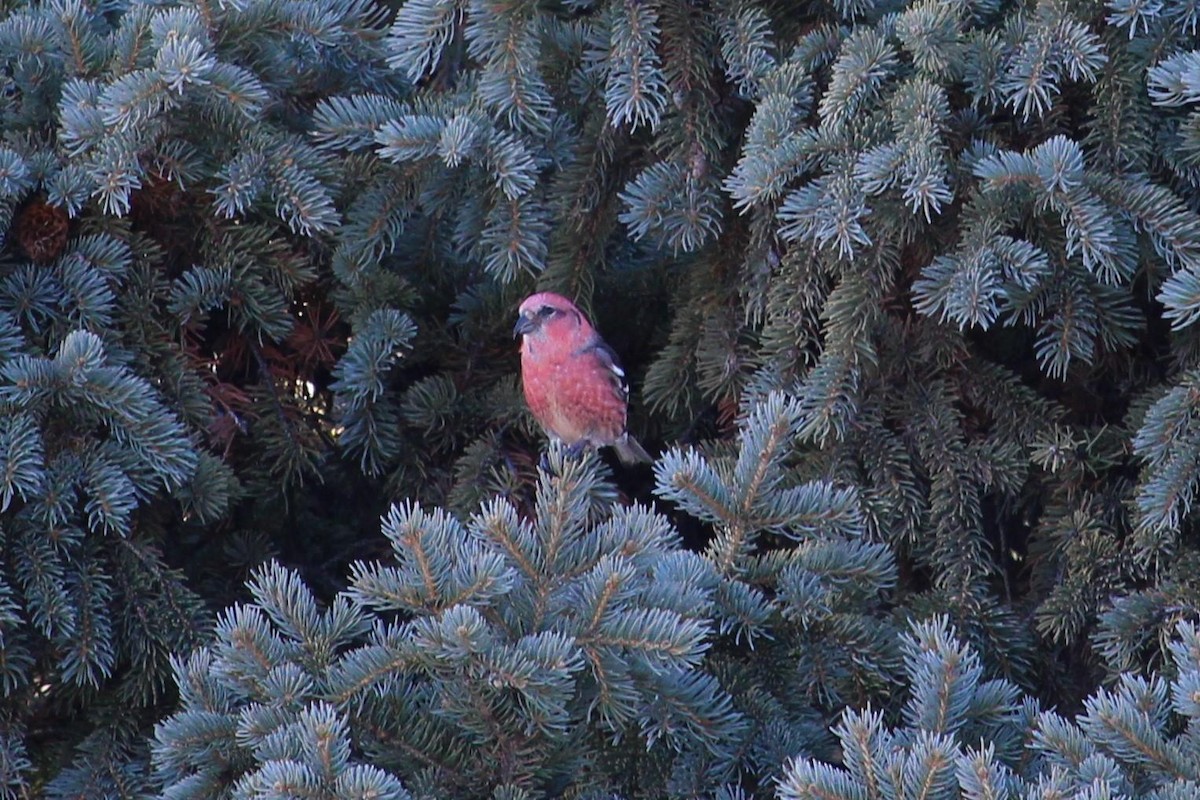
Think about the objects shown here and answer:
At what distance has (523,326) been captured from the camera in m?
3.03

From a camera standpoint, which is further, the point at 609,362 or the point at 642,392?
the point at 609,362

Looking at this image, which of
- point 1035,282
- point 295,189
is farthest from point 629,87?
point 1035,282

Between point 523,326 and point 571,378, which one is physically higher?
point 523,326

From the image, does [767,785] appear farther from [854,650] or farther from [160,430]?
[160,430]

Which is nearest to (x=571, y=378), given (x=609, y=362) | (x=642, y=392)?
(x=609, y=362)

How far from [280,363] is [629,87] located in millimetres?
981

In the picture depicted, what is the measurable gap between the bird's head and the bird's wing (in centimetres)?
10

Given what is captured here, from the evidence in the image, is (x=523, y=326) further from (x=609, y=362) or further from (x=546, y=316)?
(x=609, y=362)

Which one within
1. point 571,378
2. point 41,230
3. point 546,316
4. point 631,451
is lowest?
point 631,451

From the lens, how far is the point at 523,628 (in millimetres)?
1867

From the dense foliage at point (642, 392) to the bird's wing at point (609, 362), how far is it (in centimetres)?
27

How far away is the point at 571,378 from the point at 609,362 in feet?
0.34

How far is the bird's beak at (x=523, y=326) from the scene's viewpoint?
119 inches

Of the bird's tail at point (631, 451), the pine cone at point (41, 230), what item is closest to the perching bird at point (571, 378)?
the bird's tail at point (631, 451)
